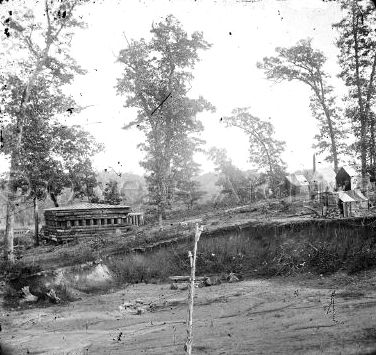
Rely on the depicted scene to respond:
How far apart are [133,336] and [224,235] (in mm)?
9369

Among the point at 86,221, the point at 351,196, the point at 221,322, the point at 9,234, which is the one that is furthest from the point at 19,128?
the point at 351,196

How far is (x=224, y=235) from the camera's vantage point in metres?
18.6

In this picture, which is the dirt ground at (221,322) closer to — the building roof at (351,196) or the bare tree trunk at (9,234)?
the bare tree trunk at (9,234)

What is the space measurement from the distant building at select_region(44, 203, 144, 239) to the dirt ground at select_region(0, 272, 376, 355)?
30.3ft

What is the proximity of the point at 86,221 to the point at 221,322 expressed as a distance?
16106 mm

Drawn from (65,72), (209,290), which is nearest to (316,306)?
(209,290)

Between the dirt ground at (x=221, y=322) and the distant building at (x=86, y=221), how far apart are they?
9.23 metres

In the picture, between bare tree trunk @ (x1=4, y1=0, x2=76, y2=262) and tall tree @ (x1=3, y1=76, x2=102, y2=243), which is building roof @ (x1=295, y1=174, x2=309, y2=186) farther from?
bare tree trunk @ (x1=4, y1=0, x2=76, y2=262)

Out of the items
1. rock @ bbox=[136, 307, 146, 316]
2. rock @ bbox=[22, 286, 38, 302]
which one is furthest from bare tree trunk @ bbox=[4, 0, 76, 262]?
rock @ bbox=[136, 307, 146, 316]

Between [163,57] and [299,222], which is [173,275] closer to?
[299,222]

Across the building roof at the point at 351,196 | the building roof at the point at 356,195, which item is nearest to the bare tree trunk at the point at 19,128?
the building roof at the point at 351,196

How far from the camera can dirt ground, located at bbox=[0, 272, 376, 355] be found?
332 inches

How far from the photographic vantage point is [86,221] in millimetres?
24422

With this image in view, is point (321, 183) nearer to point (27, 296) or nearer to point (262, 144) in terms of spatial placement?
point (262, 144)
